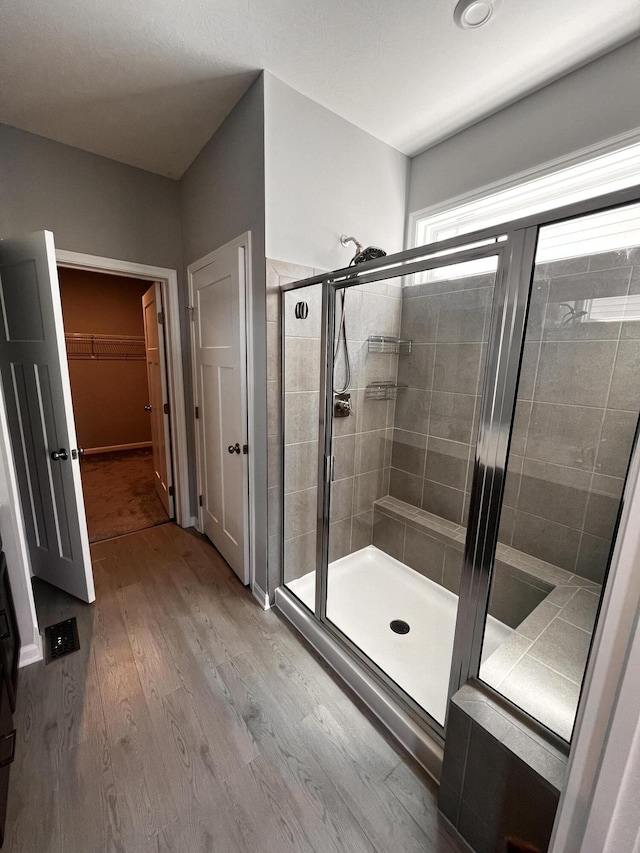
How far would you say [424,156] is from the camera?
2229mm

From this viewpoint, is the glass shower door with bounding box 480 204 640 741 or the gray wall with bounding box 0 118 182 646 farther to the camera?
the gray wall with bounding box 0 118 182 646

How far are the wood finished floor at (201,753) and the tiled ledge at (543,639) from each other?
519mm

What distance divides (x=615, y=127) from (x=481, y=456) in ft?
5.40

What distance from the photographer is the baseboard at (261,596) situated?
2.08 meters

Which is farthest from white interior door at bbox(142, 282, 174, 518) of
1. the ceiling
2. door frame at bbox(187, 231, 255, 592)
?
the ceiling

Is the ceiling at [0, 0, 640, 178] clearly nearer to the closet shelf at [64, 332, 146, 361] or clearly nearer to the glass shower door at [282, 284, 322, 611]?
the glass shower door at [282, 284, 322, 611]

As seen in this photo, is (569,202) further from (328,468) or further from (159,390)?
(159,390)

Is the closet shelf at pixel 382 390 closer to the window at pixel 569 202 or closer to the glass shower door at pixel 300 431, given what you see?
the glass shower door at pixel 300 431

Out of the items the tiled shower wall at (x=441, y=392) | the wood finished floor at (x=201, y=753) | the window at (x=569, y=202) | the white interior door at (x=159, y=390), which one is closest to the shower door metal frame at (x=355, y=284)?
the wood finished floor at (x=201, y=753)

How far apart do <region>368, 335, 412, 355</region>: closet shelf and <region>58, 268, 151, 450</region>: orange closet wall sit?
3.72 meters

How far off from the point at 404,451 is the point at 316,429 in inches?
30.4

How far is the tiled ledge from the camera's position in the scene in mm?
1064

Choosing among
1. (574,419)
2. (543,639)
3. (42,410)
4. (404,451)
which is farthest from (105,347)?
(543,639)

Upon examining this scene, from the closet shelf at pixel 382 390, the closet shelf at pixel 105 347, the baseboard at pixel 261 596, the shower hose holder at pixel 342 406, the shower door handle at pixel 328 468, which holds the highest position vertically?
the closet shelf at pixel 105 347
